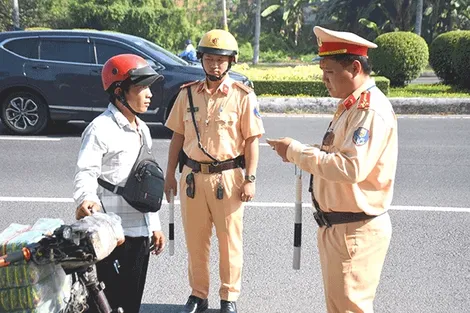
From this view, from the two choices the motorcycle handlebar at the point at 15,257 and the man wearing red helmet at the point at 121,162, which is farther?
the man wearing red helmet at the point at 121,162

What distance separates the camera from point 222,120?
3.75 m

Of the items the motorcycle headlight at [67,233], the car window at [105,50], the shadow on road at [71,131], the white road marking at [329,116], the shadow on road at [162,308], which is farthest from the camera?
the white road marking at [329,116]

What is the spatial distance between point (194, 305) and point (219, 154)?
1.02 metres

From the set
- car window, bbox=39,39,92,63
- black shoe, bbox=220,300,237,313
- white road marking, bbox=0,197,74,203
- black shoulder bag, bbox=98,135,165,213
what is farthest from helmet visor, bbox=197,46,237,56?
car window, bbox=39,39,92,63

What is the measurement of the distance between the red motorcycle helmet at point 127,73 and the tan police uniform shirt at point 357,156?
80 centimetres

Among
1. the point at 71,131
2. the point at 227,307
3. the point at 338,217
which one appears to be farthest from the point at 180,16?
the point at 338,217

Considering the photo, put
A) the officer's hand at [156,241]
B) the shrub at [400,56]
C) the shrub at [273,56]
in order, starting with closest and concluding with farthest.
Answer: the officer's hand at [156,241]
the shrub at [400,56]
the shrub at [273,56]

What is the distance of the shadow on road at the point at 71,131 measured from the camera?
10266 millimetres

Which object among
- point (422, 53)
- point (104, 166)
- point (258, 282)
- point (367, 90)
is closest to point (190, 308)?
point (258, 282)

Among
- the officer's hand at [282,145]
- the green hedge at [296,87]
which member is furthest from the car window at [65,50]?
the officer's hand at [282,145]

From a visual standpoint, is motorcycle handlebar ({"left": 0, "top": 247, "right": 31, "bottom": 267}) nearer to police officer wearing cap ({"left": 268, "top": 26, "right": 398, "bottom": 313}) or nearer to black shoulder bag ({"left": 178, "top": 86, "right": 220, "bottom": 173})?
police officer wearing cap ({"left": 268, "top": 26, "right": 398, "bottom": 313})

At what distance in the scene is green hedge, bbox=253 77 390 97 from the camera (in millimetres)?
14000

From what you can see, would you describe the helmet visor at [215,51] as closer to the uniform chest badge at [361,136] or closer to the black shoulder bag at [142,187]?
the black shoulder bag at [142,187]

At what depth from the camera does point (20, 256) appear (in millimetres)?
2107
